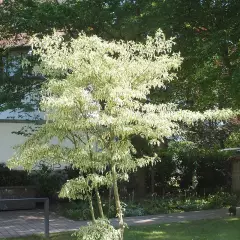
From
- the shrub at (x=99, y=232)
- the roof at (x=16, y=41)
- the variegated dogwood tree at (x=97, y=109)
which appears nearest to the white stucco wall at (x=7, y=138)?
the roof at (x=16, y=41)

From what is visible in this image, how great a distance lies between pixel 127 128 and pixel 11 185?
10.7 meters

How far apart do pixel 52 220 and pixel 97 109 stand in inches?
261

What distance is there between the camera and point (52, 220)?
12.4 meters

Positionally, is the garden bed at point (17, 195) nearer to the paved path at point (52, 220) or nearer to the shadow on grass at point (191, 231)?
the paved path at point (52, 220)

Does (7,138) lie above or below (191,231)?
above

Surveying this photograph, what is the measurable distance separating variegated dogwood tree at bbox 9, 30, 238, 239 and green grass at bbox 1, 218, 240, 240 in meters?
3.15

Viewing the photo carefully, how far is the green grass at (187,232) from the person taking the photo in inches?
376

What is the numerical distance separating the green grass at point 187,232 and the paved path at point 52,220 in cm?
75

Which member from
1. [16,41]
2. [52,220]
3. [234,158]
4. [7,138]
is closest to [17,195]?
[52,220]

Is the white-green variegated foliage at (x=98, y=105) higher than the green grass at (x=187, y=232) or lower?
higher

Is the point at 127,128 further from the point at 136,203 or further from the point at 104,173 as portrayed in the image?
the point at 136,203

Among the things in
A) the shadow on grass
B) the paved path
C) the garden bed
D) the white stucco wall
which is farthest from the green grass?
the white stucco wall

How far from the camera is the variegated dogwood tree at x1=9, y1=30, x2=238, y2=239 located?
6.42m

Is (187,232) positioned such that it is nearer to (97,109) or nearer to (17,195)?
(97,109)
